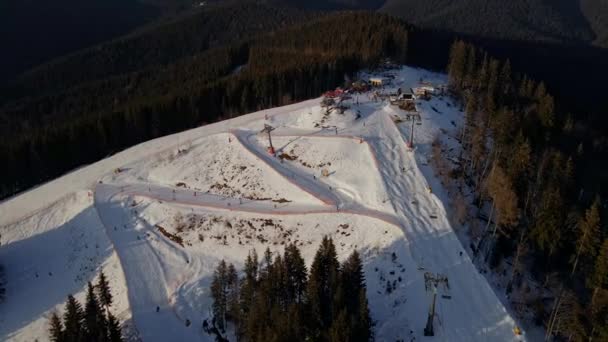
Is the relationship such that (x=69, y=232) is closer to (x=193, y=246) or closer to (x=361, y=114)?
(x=193, y=246)

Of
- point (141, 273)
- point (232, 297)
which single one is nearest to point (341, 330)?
point (232, 297)

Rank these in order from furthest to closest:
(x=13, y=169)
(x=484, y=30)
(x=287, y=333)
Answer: (x=484, y=30)
(x=13, y=169)
(x=287, y=333)

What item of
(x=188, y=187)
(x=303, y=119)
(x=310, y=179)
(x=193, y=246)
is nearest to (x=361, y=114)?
(x=303, y=119)

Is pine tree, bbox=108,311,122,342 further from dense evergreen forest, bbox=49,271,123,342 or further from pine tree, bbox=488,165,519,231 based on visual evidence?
pine tree, bbox=488,165,519,231

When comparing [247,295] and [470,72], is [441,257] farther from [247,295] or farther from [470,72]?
[470,72]

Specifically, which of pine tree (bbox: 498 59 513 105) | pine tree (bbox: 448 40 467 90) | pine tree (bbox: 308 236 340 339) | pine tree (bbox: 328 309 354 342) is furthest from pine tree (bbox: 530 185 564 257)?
pine tree (bbox: 448 40 467 90)

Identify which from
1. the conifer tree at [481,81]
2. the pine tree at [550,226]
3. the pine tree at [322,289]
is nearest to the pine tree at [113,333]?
the pine tree at [322,289]
